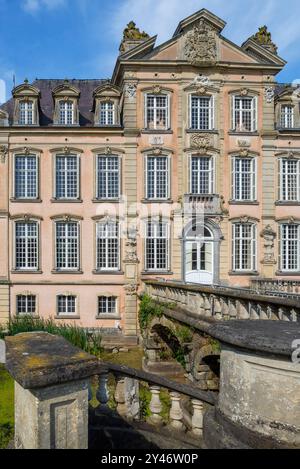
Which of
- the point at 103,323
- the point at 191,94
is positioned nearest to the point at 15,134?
the point at 191,94

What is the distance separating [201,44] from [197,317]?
600 inches

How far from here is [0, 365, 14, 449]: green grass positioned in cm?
803

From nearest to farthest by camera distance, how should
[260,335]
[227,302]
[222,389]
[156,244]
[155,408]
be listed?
[260,335], [222,389], [155,408], [227,302], [156,244]

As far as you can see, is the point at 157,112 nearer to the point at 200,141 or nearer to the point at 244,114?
the point at 200,141

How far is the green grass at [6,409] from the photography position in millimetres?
8027

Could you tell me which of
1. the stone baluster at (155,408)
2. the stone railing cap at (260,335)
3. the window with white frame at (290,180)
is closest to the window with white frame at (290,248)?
the window with white frame at (290,180)

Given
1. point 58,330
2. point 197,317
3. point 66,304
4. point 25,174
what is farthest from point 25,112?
point 197,317

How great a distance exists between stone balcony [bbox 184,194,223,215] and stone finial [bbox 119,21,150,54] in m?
8.35

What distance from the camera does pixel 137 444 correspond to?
12.9 feet

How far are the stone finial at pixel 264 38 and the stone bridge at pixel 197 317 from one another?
48.0ft

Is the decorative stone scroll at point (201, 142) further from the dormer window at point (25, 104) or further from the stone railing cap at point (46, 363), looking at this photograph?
the stone railing cap at point (46, 363)

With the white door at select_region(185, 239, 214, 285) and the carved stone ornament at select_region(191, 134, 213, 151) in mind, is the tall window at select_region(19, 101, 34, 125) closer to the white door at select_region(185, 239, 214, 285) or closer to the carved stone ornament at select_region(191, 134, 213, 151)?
the carved stone ornament at select_region(191, 134, 213, 151)

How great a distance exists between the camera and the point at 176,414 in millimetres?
4348

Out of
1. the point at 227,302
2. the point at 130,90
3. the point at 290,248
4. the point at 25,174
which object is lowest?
the point at 227,302
